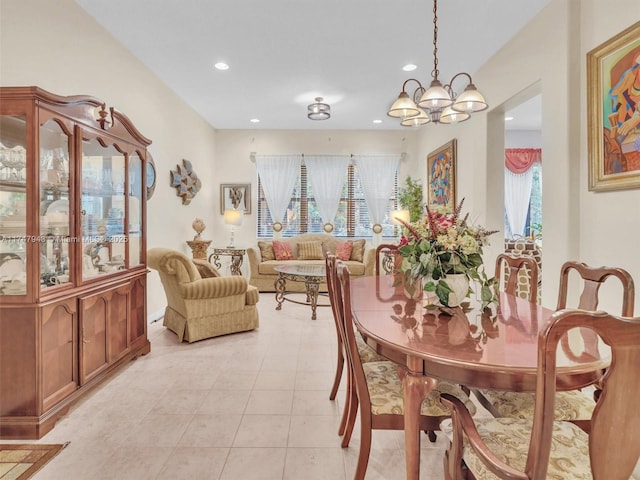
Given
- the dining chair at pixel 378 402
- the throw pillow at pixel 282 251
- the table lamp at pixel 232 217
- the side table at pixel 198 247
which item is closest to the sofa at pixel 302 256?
the throw pillow at pixel 282 251

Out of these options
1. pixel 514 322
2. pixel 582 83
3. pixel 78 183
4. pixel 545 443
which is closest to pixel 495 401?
pixel 514 322

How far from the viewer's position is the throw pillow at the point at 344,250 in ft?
20.7

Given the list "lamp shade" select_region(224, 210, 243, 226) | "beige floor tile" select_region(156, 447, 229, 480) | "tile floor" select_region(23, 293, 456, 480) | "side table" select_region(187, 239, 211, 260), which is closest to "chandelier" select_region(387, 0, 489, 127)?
"tile floor" select_region(23, 293, 456, 480)

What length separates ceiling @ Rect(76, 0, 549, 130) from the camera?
9.49 ft

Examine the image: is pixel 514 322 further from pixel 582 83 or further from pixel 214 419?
pixel 582 83

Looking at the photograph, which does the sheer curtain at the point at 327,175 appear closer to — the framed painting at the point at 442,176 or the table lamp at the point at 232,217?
the table lamp at the point at 232,217

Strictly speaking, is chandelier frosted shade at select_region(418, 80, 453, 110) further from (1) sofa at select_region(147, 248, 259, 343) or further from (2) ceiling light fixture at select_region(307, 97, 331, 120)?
(2) ceiling light fixture at select_region(307, 97, 331, 120)

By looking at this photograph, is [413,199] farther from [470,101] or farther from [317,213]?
[470,101]

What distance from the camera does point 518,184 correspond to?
708 cm

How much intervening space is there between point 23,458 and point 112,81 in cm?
310

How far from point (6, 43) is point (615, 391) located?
11.2 ft

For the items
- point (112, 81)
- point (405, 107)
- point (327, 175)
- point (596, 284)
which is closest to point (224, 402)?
point (596, 284)

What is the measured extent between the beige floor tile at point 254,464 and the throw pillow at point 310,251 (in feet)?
14.9

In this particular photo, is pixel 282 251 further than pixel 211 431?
Yes
